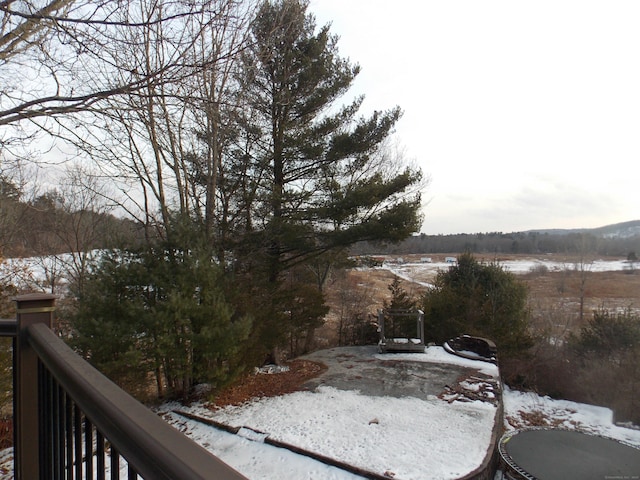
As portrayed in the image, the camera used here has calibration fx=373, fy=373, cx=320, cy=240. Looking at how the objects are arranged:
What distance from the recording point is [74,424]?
1230 millimetres

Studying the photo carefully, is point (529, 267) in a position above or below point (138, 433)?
below

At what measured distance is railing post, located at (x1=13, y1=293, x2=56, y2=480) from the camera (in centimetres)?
168

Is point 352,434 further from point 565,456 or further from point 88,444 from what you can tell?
point 88,444

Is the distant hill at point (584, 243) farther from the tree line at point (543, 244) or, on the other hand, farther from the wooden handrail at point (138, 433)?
the wooden handrail at point (138, 433)

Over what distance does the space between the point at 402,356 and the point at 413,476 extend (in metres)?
5.50

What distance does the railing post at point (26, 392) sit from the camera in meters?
1.68

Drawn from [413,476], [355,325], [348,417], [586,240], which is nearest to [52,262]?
[355,325]

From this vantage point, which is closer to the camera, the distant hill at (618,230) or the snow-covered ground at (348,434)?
the snow-covered ground at (348,434)

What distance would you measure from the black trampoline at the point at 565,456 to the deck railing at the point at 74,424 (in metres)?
4.80

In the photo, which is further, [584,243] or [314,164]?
[584,243]

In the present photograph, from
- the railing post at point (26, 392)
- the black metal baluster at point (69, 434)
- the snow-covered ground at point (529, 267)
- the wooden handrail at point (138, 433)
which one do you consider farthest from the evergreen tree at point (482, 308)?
the wooden handrail at point (138, 433)

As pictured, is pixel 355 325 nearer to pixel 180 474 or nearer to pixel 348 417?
pixel 348 417

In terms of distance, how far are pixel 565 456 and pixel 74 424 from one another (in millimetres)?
5857

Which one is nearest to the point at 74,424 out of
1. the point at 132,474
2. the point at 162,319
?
the point at 132,474
